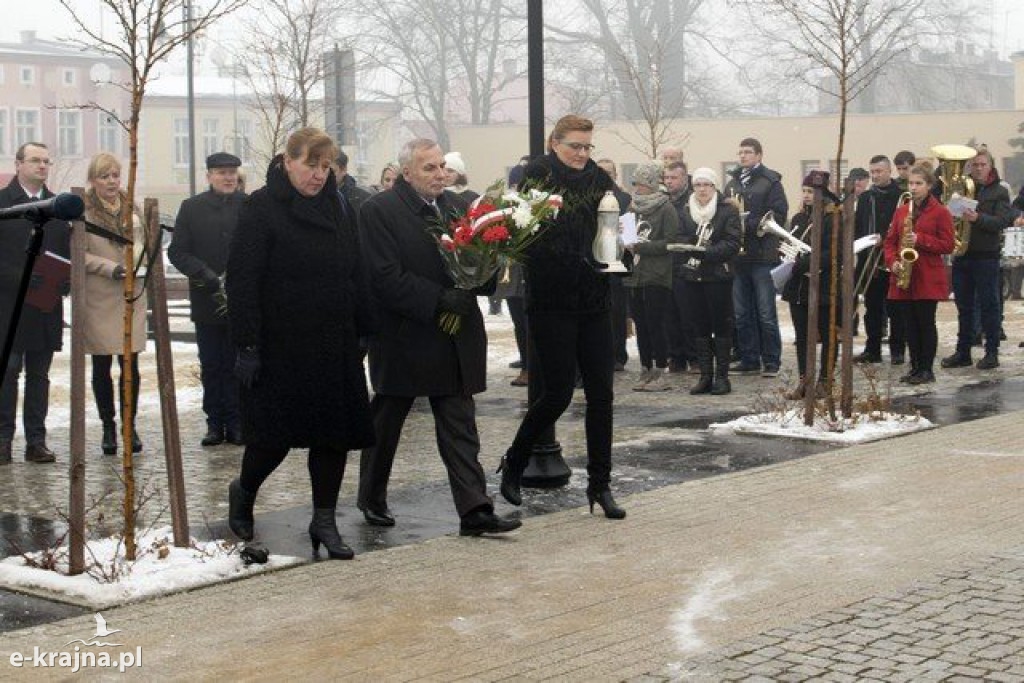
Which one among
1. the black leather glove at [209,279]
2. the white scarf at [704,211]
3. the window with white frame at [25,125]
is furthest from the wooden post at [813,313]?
the window with white frame at [25,125]

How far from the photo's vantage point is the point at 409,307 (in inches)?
346

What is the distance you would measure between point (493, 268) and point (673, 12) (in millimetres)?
53833

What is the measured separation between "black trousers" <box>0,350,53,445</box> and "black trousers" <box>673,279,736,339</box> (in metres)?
5.92

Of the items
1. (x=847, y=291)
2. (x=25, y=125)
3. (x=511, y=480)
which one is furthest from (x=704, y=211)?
(x=25, y=125)

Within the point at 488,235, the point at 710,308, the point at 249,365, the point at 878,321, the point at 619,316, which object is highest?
the point at 488,235

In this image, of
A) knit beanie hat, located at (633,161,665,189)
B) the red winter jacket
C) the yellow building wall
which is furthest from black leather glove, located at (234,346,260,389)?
the yellow building wall

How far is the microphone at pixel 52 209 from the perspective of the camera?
5.22 meters

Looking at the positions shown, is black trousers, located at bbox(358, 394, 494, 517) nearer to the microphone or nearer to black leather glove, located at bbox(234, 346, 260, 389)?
black leather glove, located at bbox(234, 346, 260, 389)

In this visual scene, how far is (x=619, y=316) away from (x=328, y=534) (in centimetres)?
916

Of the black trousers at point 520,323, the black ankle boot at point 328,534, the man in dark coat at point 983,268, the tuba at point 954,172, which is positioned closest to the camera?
the black ankle boot at point 328,534

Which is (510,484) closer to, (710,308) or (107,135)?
(710,308)

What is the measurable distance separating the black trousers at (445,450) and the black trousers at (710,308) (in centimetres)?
673

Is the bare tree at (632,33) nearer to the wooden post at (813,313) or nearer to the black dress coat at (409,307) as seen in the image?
the wooden post at (813,313)

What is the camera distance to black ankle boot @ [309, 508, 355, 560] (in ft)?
27.2
